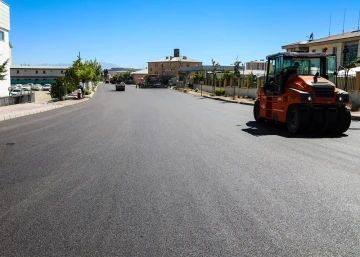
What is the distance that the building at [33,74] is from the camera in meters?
111

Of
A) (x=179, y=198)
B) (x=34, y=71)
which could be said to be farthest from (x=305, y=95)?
(x=34, y=71)

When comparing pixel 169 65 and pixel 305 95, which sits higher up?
pixel 169 65

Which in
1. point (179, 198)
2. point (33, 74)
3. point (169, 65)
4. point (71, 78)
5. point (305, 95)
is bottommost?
point (179, 198)

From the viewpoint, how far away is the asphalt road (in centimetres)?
389

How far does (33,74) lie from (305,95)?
377ft

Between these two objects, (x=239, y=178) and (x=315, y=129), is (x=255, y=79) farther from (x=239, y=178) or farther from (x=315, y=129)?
(x=239, y=178)

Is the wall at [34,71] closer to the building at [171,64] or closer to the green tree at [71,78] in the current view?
the building at [171,64]

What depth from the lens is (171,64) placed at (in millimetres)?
128375

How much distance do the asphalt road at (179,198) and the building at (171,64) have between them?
113334 mm

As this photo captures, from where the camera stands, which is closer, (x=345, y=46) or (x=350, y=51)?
(x=350, y=51)

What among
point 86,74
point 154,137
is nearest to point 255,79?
point 86,74

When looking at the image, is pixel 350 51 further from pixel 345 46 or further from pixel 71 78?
pixel 71 78

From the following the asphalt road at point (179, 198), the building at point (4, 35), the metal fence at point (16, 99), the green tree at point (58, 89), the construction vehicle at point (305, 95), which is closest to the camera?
the asphalt road at point (179, 198)

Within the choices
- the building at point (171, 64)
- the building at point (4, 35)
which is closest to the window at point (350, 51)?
the building at point (4, 35)
